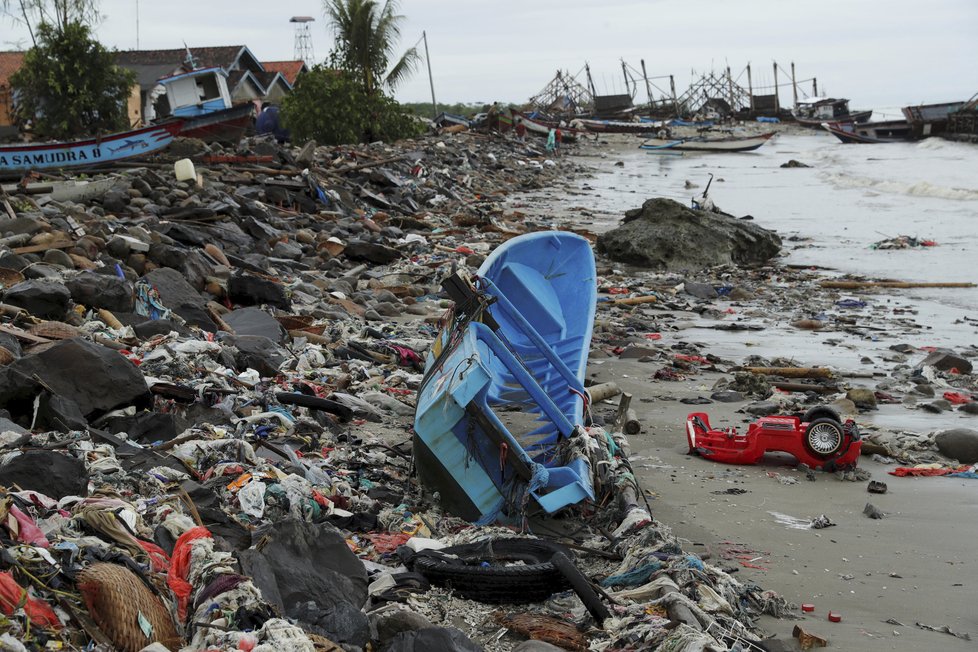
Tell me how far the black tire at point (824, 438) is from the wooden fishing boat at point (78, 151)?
50.4 feet

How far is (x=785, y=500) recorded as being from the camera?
5645mm

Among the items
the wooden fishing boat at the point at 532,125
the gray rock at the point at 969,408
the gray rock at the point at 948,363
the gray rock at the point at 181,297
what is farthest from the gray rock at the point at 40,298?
the wooden fishing boat at the point at 532,125

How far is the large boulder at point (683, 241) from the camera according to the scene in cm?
1488

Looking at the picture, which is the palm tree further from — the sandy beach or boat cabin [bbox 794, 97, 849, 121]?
boat cabin [bbox 794, 97, 849, 121]

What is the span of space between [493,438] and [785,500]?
1.92 metres

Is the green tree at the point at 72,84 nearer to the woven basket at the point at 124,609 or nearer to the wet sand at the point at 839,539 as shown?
the wet sand at the point at 839,539

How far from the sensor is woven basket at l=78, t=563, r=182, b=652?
314cm

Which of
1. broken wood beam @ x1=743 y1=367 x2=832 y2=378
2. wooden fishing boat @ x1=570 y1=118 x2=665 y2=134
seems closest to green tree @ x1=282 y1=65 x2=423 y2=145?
broken wood beam @ x1=743 y1=367 x2=832 y2=378

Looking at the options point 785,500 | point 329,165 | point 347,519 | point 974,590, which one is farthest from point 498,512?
point 329,165

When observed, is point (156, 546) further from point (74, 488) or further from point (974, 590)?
point (974, 590)

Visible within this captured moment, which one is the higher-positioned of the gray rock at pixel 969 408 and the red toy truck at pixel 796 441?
the red toy truck at pixel 796 441

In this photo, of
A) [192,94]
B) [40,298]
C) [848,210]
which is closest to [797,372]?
[40,298]

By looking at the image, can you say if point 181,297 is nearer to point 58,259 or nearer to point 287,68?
point 58,259

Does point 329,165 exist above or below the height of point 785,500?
above
